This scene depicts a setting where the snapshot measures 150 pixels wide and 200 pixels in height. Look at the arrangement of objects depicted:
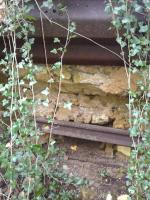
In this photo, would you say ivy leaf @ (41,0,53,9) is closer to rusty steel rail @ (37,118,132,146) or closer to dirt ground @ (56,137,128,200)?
rusty steel rail @ (37,118,132,146)

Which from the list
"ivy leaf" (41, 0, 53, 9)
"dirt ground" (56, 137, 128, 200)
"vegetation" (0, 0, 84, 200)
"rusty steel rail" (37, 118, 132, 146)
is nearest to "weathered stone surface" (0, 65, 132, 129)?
"rusty steel rail" (37, 118, 132, 146)

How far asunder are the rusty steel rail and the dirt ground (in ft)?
0.49

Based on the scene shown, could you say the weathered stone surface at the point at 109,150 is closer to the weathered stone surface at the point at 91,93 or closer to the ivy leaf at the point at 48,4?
the weathered stone surface at the point at 91,93

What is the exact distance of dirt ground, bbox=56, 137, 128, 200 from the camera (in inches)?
107

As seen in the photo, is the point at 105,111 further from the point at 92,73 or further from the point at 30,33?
the point at 30,33

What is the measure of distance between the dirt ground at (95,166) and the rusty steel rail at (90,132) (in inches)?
5.8

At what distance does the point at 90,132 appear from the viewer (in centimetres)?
293

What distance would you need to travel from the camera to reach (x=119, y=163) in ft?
9.67

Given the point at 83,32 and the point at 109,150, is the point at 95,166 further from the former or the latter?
the point at 83,32

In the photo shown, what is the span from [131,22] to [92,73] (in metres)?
0.64

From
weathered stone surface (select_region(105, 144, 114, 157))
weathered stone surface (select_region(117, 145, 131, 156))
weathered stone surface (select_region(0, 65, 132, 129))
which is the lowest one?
weathered stone surface (select_region(105, 144, 114, 157))

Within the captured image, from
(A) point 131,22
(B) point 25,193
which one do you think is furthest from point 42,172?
(A) point 131,22

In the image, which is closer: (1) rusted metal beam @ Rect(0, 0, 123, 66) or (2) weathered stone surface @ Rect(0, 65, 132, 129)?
(1) rusted metal beam @ Rect(0, 0, 123, 66)

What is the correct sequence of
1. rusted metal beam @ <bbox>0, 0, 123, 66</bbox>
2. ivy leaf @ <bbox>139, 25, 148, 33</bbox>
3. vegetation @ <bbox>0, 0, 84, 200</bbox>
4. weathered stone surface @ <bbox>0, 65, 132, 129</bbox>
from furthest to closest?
weathered stone surface @ <bbox>0, 65, 132, 129</bbox>
rusted metal beam @ <bbox>0, 0, 123, 66</bbox>
vegetation @ <bbox>0, 0, 84, 200</bbox>
ivy leaf @ <bbox>139, 25, 148, 33</bbox>
